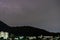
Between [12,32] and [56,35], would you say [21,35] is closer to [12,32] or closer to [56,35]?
[12,32]

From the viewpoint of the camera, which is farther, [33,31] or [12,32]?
[33,31]

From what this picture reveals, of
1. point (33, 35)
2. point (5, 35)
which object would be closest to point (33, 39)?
point (33, 35)

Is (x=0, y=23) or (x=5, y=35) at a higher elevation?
(x=0, y=23)

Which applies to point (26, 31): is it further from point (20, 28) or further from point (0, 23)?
point (0, 23)

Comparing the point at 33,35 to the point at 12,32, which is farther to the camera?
the point at 33,35

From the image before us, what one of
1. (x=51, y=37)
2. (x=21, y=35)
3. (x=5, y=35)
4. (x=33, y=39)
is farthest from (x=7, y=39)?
(x=51, y=37)

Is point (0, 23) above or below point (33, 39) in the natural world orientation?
above

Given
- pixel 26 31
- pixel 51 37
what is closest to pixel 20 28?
pixel 26 31

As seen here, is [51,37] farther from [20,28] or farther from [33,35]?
[20,28]
